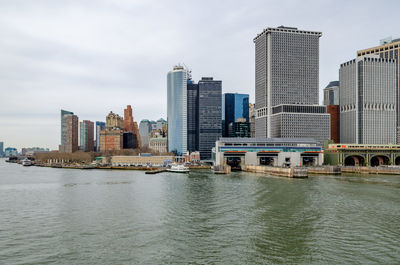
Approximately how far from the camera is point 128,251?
1344 inches

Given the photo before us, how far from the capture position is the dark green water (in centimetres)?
3294

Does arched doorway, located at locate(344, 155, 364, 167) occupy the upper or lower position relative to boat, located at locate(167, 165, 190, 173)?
upper

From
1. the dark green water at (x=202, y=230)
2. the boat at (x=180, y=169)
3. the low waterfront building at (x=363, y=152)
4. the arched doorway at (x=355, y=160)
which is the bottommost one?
the boat at (x=180, y=169)

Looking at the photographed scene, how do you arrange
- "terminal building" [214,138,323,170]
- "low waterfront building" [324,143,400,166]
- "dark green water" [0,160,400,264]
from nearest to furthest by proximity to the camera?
"dark green water" [0,160,400,264]
"low waterfront building" [324,143,400,166]
"terminal building" [214,138,323,170]

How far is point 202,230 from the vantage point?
138 ft

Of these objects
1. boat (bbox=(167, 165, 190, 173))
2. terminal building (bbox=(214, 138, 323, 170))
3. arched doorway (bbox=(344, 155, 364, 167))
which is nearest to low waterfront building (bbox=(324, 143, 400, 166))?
arched doorway (bbox=(344, 155, 364, 167))

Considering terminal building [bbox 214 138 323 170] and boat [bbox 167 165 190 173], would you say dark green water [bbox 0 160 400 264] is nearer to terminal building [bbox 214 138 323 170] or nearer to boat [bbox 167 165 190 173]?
boat [bbox 167 165 190 173]

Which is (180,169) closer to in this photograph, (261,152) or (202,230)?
(261,152)

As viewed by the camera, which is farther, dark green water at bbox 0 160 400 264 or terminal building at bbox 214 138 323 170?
terminal building at bbox 214 138 323 170

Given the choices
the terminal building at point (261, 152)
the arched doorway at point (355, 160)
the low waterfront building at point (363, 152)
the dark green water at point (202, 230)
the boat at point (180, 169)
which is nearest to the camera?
the dark green water at point (202, 230)

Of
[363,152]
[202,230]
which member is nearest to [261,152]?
[363,152]

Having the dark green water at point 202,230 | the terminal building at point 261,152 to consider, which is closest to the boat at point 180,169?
the terminal building at point 261,152

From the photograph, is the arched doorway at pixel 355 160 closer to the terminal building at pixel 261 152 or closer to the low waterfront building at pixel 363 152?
the low waterfront building at pixel 363 152

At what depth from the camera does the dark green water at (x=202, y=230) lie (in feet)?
108
